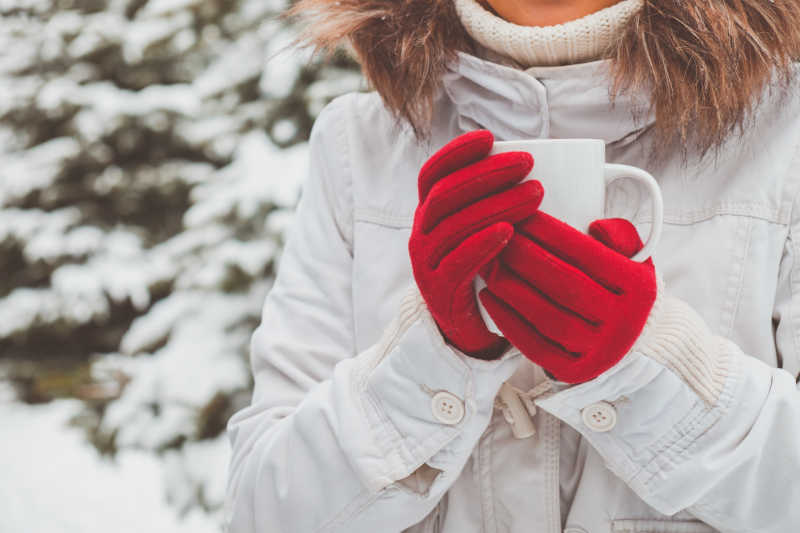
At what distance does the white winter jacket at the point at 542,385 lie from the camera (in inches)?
25.1

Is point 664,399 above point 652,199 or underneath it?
underneath

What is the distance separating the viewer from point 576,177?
56 centimetres

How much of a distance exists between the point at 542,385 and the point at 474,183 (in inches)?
9.4

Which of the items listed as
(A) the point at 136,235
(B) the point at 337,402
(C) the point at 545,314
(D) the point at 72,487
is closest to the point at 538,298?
(C) the point at 545,314

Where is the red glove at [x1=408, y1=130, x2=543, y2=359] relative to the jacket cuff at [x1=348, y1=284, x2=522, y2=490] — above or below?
above

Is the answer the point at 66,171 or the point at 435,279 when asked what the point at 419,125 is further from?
the point at 66,171

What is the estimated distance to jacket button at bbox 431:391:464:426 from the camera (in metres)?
0.66

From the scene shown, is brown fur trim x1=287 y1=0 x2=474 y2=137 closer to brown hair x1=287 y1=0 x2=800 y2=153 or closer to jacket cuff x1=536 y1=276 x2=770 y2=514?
brown hair x1=287 y1=0 x2=800 y2=153

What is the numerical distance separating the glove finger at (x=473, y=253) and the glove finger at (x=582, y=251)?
28mm

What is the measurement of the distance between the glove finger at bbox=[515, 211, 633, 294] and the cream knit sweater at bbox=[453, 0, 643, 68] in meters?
0.26

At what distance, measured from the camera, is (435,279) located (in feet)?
1.89

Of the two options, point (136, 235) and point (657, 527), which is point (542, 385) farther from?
point (136, 235)

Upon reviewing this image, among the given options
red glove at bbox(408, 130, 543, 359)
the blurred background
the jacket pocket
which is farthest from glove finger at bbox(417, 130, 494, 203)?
the blurred background

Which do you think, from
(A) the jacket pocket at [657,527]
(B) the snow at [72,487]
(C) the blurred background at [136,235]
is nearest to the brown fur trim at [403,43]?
(A) the jacket pocket at [657,527]
